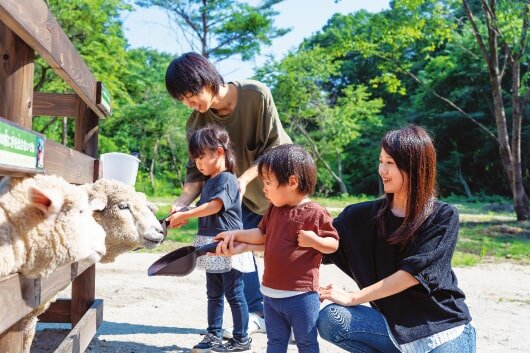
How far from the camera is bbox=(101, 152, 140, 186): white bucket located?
12.0 ft

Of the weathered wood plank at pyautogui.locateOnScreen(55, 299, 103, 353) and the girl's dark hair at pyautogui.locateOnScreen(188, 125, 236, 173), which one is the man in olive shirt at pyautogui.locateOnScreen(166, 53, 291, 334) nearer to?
the girl's dark hair at pyautogui.locateOnScreen(188, 125, 236, 173)

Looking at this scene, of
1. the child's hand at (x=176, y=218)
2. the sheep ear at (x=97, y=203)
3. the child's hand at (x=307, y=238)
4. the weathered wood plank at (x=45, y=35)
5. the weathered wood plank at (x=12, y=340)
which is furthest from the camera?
the child's hand at (x=176, y=218)

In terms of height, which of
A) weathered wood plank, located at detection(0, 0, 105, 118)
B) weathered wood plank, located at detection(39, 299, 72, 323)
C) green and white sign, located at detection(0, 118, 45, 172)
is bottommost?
weathered wood plank, located at detection(39, 299, 72, 323)

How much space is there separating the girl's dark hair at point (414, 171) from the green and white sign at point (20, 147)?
1.35 m

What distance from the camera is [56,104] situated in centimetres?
393

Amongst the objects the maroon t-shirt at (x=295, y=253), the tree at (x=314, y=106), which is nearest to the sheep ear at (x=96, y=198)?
the maroon t-shirt at (x=295, y=253)

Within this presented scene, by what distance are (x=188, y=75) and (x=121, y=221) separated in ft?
3.34

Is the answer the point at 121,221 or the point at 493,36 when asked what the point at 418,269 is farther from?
the point at 493,36

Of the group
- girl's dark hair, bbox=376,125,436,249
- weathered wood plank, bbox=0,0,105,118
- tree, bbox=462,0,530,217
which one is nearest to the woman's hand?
girl's dark hair, bbox=376,125,436,249

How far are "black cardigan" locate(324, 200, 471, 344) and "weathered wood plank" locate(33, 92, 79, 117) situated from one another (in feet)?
6.95

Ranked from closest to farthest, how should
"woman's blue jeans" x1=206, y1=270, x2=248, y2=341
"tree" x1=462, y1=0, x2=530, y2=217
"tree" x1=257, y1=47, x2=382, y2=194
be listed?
"woman's blue jeans" x1=206, y1=270, x2=248, y2=341
"tree" x1=462, y1=0, x2=530, y2=217
"tree" x1=257, y1=47, x2=382, y2=194

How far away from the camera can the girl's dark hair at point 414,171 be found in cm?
248

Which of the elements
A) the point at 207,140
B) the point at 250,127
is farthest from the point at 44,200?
the point at 250,127

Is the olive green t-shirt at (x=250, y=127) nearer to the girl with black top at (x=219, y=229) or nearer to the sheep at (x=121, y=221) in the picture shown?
the girl with black top at (x=219, y=229)
